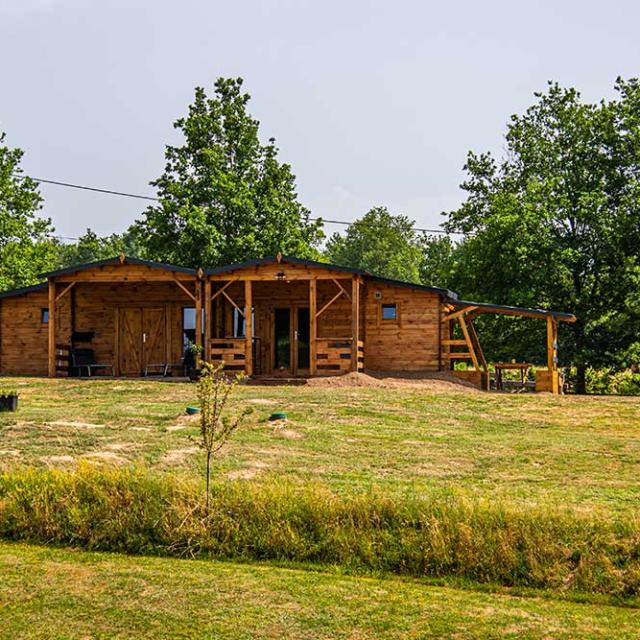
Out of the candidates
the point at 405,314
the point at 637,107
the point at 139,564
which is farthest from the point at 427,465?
the point at 637,107

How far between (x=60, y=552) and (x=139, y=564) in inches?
37.9

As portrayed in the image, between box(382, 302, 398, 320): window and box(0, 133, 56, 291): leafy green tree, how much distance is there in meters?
18.1

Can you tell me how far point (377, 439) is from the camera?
13.7 m

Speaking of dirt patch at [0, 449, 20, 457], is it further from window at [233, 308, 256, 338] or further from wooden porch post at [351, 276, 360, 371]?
window at [233, 308, 256, 338]

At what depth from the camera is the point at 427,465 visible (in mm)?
11633

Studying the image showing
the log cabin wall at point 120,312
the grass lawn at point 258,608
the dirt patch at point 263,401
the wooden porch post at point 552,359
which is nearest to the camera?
the grass lawn at point 258,608

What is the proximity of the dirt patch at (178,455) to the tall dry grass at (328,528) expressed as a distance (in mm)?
1710

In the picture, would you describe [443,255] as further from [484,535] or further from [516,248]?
[484,535]

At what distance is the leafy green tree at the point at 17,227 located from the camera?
3628 cm

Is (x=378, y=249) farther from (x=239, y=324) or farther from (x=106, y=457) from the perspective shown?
(x=106, y=457)

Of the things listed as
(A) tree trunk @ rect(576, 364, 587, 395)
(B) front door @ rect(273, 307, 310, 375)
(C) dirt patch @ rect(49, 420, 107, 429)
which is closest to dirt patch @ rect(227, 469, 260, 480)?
(C) dirt patch @ rect(49, 420, 107, 429)

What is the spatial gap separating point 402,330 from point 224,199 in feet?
53.8

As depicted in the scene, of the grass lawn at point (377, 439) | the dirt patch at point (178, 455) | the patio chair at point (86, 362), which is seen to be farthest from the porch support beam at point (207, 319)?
the dirt patch at point (178, 455)

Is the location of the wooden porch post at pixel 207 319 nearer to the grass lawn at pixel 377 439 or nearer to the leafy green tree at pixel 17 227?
the grass lawn at pixel 377 439
